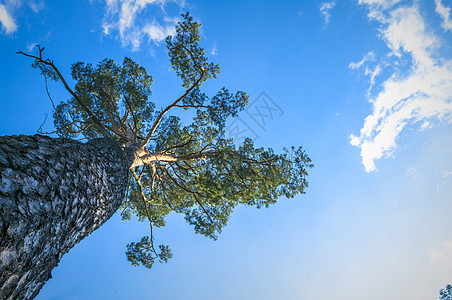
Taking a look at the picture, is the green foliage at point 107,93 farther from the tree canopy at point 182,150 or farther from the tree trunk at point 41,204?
the tree trunk at point 41,204

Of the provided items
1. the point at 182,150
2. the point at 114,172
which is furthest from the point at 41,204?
the point at 182,150

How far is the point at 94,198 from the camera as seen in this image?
122 inches

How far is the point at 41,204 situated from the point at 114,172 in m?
1.84

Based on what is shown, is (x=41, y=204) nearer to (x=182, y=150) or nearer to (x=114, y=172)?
(x=114, y=172)

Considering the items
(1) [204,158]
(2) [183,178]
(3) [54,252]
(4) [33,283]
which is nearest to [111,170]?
(3) [54,252]

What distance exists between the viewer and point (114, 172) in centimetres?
387

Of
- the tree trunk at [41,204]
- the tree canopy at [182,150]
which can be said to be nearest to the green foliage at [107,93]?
the tree canopy at [182,150]

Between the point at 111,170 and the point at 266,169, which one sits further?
the point at 266,169

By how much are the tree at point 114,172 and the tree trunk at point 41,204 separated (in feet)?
0.03

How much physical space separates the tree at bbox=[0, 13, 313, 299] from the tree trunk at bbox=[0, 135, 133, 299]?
10mm

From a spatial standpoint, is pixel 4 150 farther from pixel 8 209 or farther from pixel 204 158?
pixel 204 158

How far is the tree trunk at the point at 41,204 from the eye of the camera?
175 cm

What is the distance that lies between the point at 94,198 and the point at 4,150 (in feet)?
4.35

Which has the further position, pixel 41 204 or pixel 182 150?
pixel 182 150
